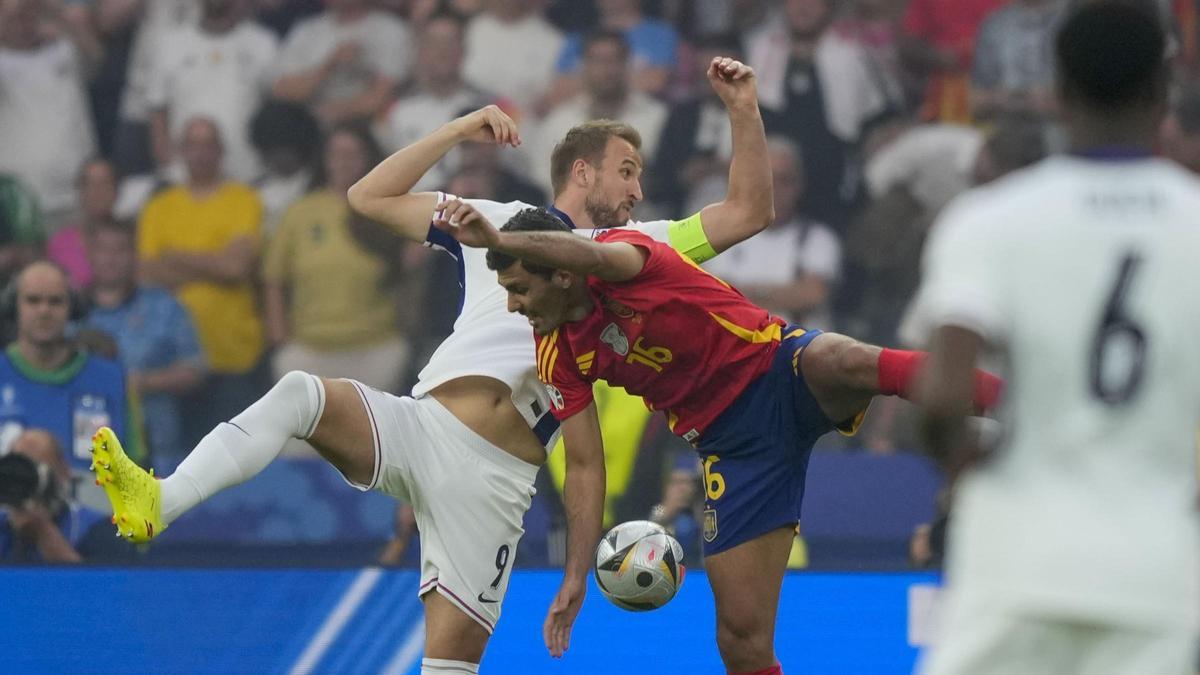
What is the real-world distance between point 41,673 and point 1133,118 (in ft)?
16.7

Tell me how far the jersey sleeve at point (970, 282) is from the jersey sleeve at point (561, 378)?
2.57 metres

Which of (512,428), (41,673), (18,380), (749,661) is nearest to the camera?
(749,661)

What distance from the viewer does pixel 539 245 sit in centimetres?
453

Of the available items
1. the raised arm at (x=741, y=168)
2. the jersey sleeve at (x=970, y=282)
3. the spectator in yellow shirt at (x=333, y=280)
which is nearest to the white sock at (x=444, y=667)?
the raised arm at (x=741, y=168)

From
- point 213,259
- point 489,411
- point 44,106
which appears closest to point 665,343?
point 489,411

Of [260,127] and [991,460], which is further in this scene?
[260,127]

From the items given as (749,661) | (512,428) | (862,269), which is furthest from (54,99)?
(749,661)

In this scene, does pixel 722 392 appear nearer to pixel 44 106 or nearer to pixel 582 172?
pixel 582 172

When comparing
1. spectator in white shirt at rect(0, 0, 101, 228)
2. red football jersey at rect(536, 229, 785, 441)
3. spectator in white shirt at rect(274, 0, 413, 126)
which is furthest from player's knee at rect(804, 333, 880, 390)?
spectator in white shirt at rect(0, 0, 101, 228)

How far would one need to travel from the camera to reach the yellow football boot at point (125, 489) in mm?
5047

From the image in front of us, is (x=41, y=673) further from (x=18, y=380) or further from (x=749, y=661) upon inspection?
(x=749, y=661)

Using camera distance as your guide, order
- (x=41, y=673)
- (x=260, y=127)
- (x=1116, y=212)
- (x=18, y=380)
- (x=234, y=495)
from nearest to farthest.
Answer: (x=1116, y=212) → (x=41, y=673) → (x=18, y=380) → (x=234, y=495) → (x=260, y=127)

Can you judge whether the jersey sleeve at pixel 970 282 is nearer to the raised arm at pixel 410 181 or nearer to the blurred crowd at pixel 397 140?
the raised arm at pixel 410 181

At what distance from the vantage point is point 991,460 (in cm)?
Answer: 299
